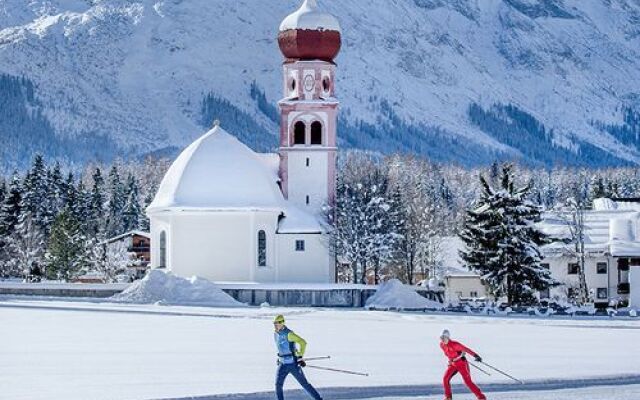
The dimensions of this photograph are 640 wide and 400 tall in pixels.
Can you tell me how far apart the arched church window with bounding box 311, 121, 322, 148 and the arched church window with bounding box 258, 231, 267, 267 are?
7.58 meters

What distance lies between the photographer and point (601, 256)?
9000 centimetres

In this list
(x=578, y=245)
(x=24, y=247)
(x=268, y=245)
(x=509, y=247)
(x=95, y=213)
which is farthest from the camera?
(x=95, y=213)

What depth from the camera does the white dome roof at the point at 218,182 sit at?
250 ft

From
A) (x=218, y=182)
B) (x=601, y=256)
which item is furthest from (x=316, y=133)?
(x=601, y=256)

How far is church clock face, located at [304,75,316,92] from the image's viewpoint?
8200cm

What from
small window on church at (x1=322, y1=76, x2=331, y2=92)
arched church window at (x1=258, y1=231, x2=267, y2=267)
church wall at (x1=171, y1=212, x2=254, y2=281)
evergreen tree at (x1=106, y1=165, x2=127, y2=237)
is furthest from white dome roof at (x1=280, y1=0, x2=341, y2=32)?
evergreen tree at (x1=106, y1=165, x2=127, y2=237)

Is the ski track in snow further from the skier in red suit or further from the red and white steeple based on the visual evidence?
the red and white steeple

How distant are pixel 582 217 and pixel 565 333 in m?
43.4

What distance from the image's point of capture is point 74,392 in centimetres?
3072

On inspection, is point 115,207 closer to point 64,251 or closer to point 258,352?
point 64,251

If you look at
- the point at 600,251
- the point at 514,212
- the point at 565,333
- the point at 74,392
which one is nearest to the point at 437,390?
the point at 74,392

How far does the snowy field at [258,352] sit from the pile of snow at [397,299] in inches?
328

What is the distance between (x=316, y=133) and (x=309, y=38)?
5.25 meters

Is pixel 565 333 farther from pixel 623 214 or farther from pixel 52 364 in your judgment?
pixel 623 214
